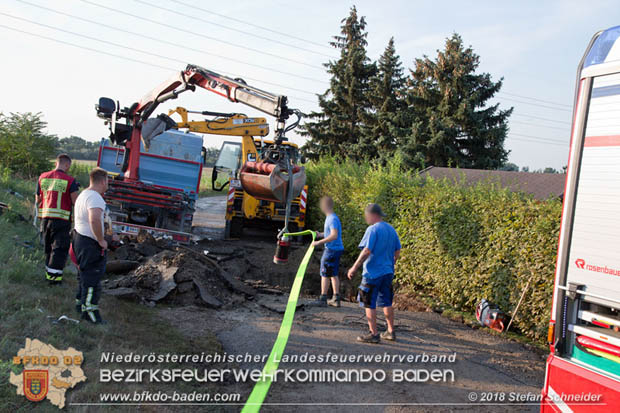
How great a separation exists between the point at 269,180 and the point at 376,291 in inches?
88.6

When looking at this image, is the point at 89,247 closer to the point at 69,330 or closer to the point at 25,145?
the point at 69,330

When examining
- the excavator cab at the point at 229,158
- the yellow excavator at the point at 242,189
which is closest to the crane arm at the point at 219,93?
the yellow excavator at the point at 242,189

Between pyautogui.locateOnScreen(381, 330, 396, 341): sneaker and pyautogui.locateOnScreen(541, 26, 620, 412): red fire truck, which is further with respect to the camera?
pyautogui.locateOnScreen(381, 330, 396, 341): sneaker

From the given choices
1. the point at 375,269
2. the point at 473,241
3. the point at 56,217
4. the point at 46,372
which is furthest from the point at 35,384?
the point at 473,241

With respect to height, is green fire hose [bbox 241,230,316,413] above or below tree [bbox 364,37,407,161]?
below

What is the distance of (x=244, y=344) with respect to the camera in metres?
5.57

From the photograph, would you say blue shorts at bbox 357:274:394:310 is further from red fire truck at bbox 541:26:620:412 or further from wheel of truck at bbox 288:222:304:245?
wheel of truck at bbox 288:222:304:245

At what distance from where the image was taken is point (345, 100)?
3155cm

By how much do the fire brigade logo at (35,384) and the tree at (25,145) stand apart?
1995 cm

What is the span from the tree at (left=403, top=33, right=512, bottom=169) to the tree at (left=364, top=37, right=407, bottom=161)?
7.02ft

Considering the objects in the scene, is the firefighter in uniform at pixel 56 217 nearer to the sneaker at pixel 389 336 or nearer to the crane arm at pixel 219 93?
the crane arm at pixel 219 93

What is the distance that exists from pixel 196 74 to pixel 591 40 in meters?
7.33

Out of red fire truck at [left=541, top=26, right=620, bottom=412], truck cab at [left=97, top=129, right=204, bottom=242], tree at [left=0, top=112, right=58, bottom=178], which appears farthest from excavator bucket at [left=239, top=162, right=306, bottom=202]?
tree at [left=0, top=112, right=58, bottom=178]

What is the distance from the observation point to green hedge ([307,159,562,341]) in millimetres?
6098
